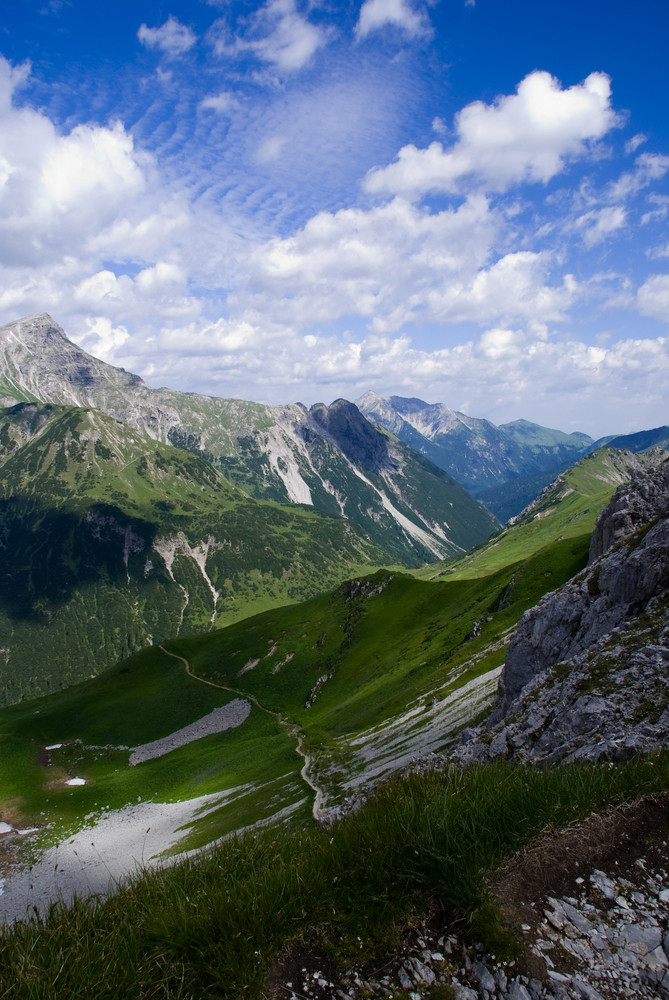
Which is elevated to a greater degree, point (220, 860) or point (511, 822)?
point (220, 860)

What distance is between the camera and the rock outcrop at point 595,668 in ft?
55.4

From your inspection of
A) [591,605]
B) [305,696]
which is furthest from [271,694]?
[591,605]

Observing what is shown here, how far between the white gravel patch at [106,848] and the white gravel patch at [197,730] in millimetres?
22355

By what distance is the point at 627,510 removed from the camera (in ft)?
190

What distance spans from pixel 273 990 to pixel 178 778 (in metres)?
73.6

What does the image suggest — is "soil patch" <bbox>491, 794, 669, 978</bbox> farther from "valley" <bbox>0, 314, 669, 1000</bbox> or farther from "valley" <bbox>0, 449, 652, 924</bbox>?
"valley" <bbox>0, 449, 652, 924</bbox>

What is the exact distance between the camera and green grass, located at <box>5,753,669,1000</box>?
5.41 m

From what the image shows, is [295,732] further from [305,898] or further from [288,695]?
[305,898]

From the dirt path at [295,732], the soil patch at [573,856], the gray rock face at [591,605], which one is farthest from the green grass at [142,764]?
the soil patch at [573,856]

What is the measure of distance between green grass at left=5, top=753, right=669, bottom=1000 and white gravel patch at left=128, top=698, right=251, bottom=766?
278ft

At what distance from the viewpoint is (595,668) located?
2214 centimetres

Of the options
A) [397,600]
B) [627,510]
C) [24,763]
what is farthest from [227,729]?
[627,510]

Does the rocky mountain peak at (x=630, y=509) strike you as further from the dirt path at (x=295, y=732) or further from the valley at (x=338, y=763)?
the dirt path at (x=295, y=732)

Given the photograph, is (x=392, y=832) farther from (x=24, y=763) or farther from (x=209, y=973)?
(x=24, y=763)
